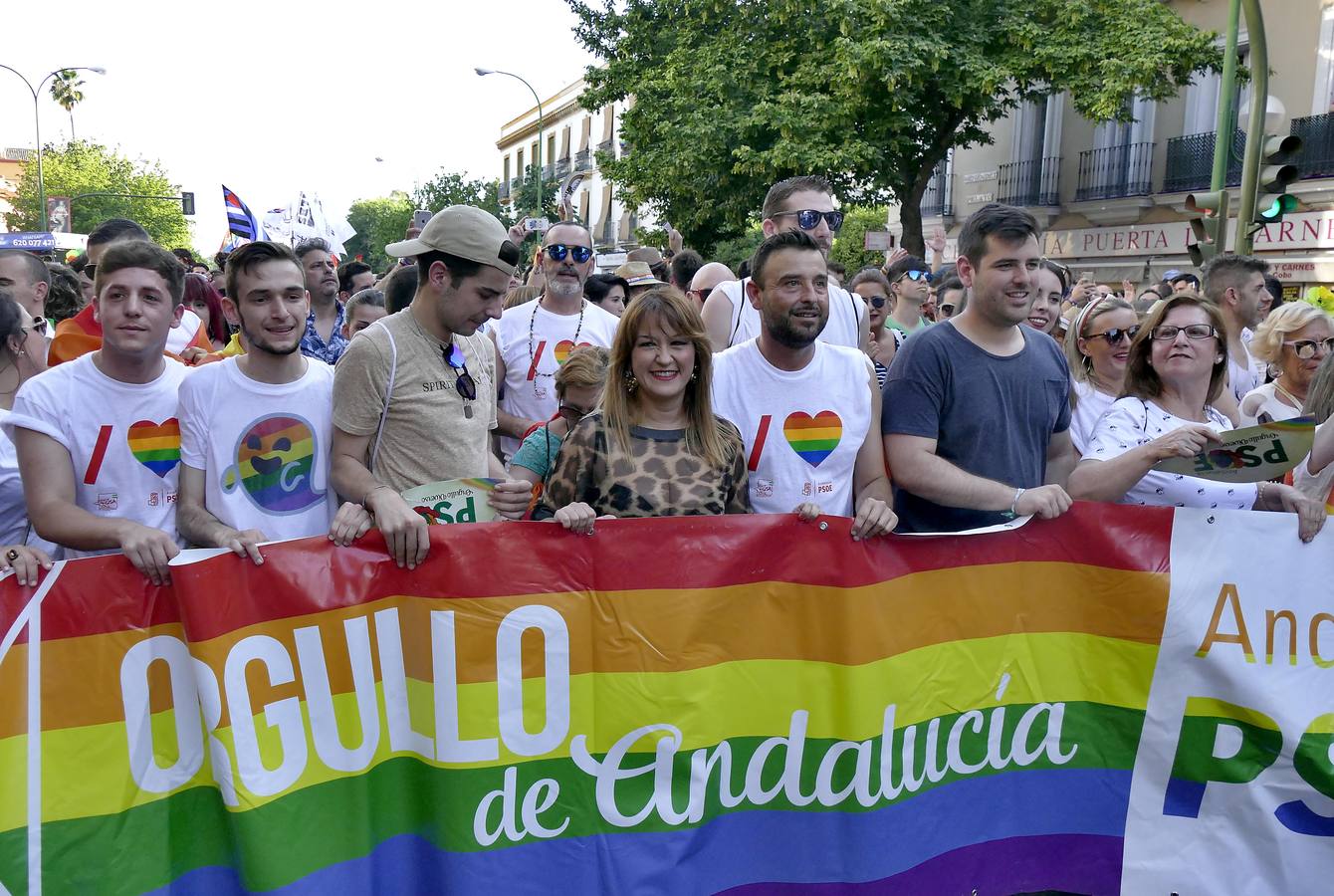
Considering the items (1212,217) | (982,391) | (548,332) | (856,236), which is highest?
(856,236)

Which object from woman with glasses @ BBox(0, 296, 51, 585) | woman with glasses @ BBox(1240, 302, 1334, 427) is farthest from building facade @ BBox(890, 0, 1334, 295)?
woman with glasses @ BBox(0, 296, 51, 585)

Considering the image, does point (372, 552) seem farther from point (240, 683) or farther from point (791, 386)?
point (791, 386)

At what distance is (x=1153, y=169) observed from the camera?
23.6 meters

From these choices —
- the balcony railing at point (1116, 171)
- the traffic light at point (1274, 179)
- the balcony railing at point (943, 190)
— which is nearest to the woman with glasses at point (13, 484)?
the traffic light at point (1274, 179)

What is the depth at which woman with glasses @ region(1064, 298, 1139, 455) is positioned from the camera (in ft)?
14.4

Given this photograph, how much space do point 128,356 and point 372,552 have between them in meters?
0.94

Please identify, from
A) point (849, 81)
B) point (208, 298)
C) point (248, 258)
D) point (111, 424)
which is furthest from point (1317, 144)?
point (111, 424)

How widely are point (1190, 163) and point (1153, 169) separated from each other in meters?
1.07

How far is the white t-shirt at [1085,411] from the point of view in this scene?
14.3 feet

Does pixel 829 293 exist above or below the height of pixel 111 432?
above

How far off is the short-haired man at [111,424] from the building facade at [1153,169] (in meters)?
20.7

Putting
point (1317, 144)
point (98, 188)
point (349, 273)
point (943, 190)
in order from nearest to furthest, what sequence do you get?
point (349, 273) → point (1317, 144) → point (943, 190) → point (98, 188)

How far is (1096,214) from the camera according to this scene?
2469cm

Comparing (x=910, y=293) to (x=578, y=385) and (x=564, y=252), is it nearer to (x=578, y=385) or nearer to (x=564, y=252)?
(x=564, y=252)
